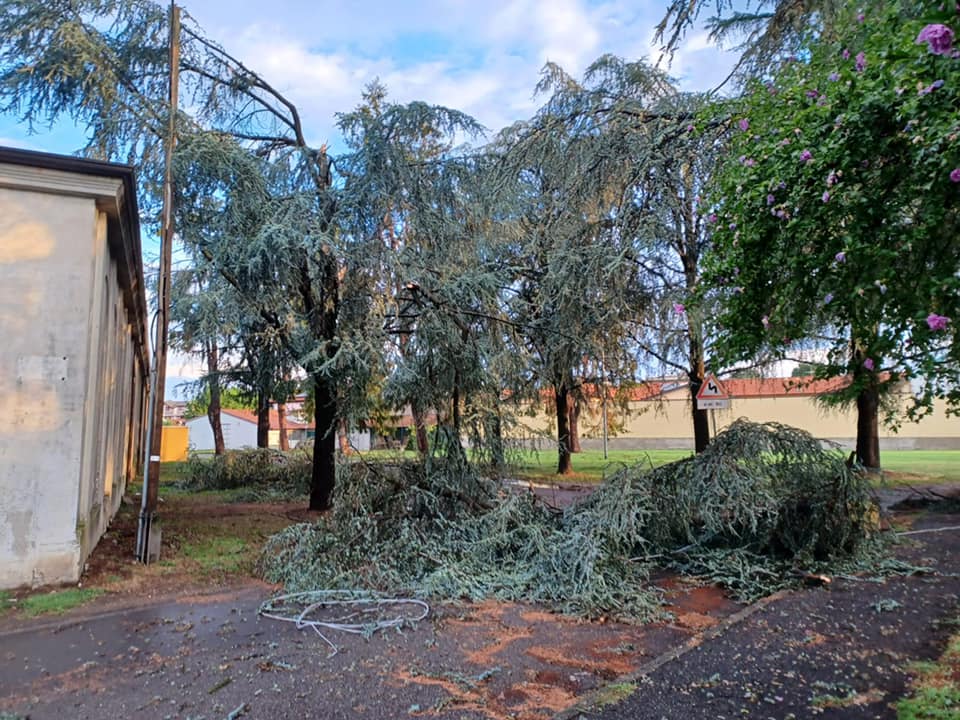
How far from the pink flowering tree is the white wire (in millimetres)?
3607

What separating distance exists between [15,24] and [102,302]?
403cm

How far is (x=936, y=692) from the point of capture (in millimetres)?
3891

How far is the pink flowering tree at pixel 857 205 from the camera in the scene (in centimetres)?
383

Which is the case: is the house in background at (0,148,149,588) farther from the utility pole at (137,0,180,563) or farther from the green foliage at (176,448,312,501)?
the green foliage at (176,448,312,501)

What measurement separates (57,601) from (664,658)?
5.61 metres

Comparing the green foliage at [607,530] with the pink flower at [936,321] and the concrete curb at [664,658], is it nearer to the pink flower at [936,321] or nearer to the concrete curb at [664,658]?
the concrete curb at [664,658]

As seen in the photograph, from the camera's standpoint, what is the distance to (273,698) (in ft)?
13.5

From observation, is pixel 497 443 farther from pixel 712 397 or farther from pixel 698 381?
pixel 698 381

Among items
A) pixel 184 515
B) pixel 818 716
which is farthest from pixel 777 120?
pixel 184 515

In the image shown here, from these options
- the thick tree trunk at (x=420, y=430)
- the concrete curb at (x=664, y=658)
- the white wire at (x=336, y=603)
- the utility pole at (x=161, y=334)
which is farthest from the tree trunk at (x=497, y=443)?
the utility pole at (x=161, y=334)

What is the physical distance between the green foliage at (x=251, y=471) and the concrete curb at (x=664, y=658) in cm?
1299

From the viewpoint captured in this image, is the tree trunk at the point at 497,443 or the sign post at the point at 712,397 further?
the sign post at the point at 712,397

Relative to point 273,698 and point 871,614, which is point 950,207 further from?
point 273,698

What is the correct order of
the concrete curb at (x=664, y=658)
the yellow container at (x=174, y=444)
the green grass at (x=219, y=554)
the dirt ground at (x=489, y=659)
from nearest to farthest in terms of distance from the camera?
the concrete curb at (x=664, y=658) < the dirt ground at (x=489, y=659) < the green grass at (x=219, y=554) < the yellow container at (x=174, y=444)
